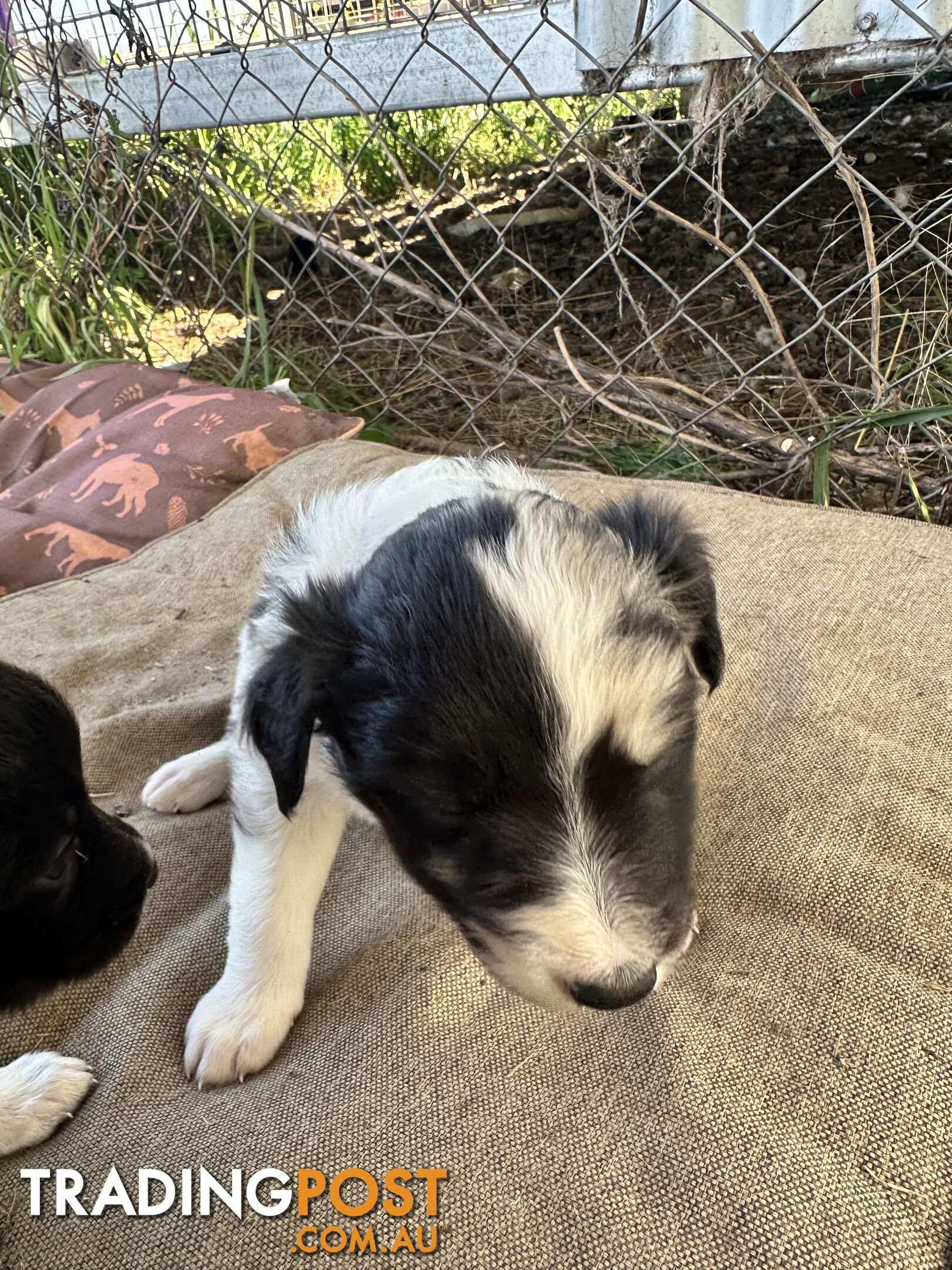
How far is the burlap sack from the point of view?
138 centimetres

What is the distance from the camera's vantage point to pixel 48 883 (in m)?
1.69

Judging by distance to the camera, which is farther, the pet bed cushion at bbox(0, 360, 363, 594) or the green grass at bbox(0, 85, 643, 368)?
the green grass at bbox(0, 85, 643, 368)

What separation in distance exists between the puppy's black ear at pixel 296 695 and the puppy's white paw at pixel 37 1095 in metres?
0.66

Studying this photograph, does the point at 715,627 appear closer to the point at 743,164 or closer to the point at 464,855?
the point at 464,855

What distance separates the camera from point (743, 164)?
557cm

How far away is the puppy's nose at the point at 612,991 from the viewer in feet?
4.11

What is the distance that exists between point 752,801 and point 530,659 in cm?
99

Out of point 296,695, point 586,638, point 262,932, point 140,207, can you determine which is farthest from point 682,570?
point 140,207

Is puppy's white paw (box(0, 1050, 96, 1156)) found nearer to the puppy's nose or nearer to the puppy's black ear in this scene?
the puppy's black ear

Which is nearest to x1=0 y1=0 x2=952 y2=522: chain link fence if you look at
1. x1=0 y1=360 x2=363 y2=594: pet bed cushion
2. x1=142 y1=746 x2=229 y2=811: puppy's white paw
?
x1=0 y1=360 x2=363 y2=594: pet bed cushion

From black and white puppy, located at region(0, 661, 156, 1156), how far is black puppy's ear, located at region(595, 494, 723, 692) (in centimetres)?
110

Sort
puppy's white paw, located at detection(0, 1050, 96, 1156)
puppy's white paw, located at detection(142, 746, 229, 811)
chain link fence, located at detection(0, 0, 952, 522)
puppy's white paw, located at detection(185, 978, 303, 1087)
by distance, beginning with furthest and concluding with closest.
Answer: chain link fence, located at detection(0, 0, 952, 522) → puppy's white paw, located at detection(142, 746, 229, 811) → puppy's white paw, located at detection(185, 978, 303, 1087) → puppy's white paw, located at detection(0, 1050, 96, 1156)

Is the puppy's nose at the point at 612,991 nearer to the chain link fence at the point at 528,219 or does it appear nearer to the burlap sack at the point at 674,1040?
the burlap sack at the point at 674,1040

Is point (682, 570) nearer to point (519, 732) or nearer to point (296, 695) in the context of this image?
point (519, 732)
